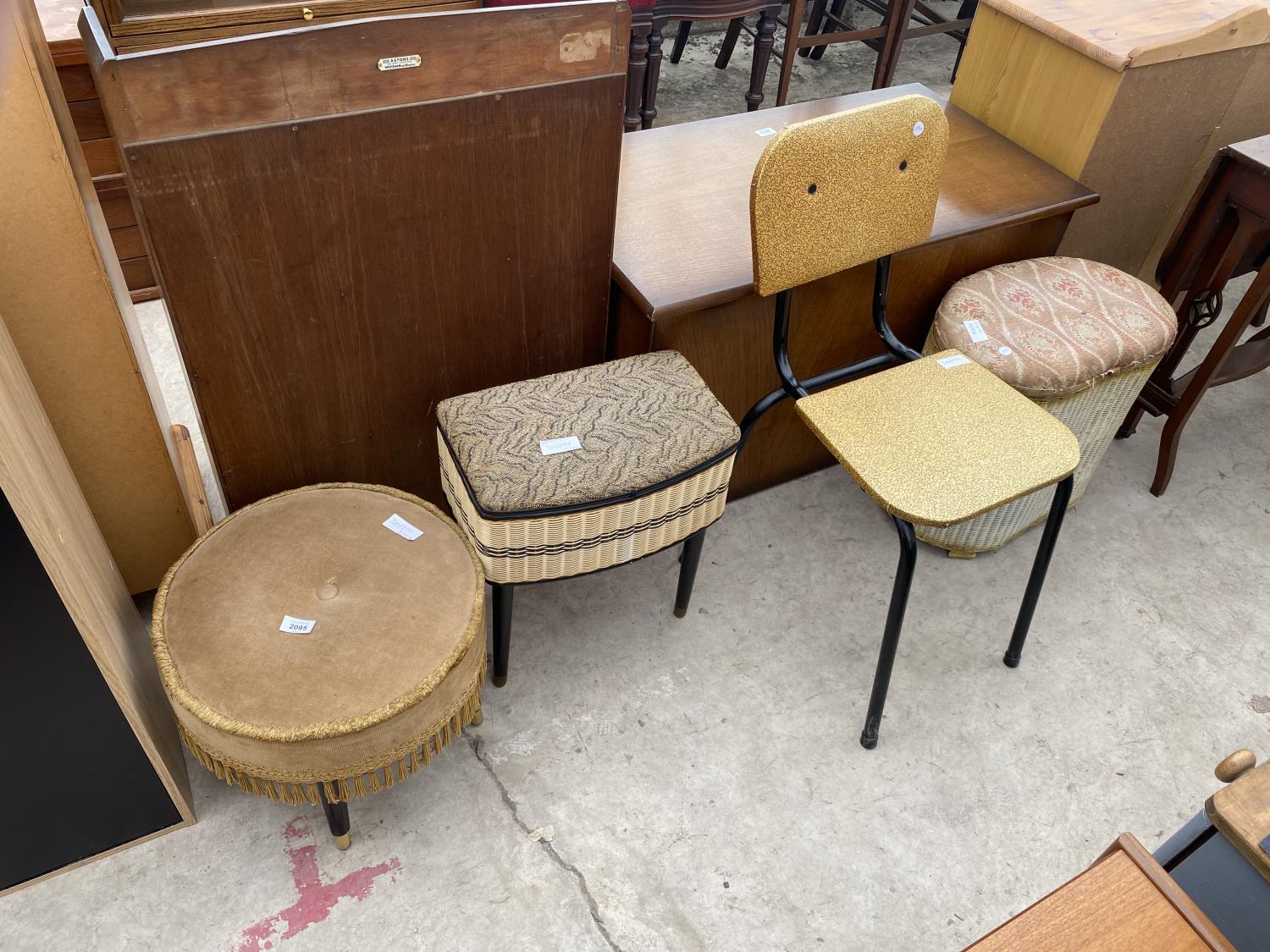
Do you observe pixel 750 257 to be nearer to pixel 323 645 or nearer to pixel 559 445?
pixel 559 445

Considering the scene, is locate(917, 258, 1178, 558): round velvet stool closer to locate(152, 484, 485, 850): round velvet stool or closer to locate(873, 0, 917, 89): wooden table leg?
locate(152, 484, 485, 850): round velvet stool

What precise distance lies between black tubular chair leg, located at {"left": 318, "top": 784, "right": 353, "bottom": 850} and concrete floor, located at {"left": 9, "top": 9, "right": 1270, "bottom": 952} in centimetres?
3

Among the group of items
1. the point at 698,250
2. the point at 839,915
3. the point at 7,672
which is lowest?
the point at 839,915

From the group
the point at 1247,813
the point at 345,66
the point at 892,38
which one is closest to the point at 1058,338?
the point at 1247,813

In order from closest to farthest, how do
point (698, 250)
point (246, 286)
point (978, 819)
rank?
point (246, 286) → point (978, 819) → point (698, 250)

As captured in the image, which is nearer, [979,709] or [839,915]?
[839,915]

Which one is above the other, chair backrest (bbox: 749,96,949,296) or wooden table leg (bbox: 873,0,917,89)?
chair backrest (bbox: 749,96,949,296)

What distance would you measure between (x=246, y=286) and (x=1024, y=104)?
1781mm

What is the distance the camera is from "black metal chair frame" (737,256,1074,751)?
5.30ft

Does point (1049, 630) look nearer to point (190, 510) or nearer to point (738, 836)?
point (738, 836)

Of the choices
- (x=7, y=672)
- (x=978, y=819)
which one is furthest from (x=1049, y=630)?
(x=7, y=672)

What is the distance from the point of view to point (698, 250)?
1822 millimetres

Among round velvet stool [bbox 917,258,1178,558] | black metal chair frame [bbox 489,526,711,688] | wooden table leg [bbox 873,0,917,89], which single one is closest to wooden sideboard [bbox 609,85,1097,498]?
round velvet stool [bbox 917,258,1178,558]

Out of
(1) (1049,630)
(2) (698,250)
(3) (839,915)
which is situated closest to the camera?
(3) (839,915)
